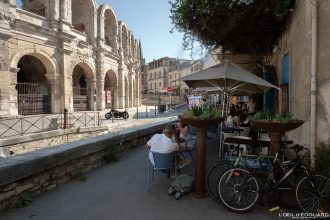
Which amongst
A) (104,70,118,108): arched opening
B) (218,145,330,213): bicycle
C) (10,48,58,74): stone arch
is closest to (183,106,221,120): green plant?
(218,145,330,213): bicycle

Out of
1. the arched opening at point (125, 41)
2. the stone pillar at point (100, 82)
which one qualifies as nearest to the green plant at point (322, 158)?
the stone pillar at point (100, 82)

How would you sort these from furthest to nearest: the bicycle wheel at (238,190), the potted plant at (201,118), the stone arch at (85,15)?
the stone arch at (85,15)
the potted plant at (201,118)
the bicycle wheel at (238,190)

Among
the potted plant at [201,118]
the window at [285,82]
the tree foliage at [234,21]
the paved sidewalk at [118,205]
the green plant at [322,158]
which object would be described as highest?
the tree foliage at [234,21]

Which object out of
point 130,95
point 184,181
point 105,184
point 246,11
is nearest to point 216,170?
point 184,181

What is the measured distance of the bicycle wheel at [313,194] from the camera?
337 cm

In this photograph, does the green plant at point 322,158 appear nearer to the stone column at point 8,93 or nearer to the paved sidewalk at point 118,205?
the paved sidewalk at point 118,205

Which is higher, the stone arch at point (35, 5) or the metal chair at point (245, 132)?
the stone arch at point (35, 5)

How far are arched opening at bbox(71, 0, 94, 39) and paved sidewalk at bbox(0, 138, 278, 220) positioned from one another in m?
20.8

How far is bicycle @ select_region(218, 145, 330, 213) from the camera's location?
3.38 metres

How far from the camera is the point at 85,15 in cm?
2339

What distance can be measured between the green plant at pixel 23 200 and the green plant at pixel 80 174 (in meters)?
1.10

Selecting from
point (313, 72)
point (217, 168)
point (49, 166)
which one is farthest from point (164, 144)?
point (313, 72)

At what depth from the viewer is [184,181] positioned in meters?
4.13

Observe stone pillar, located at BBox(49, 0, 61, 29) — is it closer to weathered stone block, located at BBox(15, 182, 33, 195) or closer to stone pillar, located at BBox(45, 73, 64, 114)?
stone pillar, located at BBox(45, 73, 64, 114)
